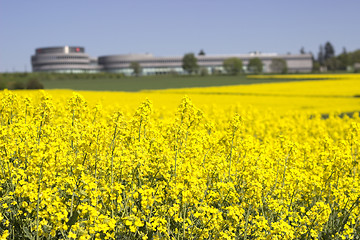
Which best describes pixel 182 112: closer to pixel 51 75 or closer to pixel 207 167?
pixel 207 167

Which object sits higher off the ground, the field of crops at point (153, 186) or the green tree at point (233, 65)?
the green tree at point (233, 65)

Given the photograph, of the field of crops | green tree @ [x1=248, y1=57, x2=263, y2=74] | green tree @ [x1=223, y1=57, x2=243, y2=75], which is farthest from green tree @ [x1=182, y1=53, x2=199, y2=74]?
the field of crops

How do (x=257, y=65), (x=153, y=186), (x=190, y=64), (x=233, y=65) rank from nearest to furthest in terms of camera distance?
1. (x=153, y=186)
2. (x=233, y=65)
3. (x=190, y=64)
4. (x=257, y=65)

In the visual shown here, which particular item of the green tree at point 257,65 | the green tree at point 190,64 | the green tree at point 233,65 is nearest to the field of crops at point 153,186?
the green tree at point 233,65

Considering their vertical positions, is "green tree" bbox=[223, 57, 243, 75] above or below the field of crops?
above

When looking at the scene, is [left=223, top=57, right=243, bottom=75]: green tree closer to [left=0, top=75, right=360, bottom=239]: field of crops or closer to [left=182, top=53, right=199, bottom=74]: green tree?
[left=182, top=53, right=199, bottom=74]: green tree

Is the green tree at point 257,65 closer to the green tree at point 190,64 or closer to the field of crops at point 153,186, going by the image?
the green tree at point 190,64

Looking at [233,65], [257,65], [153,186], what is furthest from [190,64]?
[153,186]

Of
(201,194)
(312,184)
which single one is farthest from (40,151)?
(312,184)

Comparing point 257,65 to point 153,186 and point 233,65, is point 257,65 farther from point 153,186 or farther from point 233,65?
point 153,186

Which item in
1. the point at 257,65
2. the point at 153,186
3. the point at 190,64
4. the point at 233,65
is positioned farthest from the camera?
the point at 257,65

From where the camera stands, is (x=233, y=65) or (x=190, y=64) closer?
(x=233, y=65)

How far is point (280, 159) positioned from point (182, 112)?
7.49 feet

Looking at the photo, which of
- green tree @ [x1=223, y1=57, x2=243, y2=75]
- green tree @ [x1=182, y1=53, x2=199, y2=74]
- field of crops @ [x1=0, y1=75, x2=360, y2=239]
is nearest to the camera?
field of crops @ [x1=0, y1=75, x2=360, y2=239]
